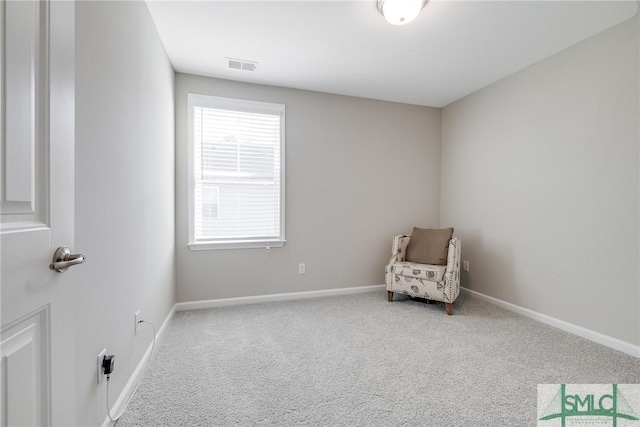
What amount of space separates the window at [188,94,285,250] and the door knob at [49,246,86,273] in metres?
2.32

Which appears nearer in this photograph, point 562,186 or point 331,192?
point 562,186

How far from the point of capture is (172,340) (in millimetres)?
2240

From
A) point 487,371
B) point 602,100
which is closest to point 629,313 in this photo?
point 487,371

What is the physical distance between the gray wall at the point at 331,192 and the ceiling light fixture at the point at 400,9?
4.84ft

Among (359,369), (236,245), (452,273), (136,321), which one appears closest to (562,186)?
(452,273)

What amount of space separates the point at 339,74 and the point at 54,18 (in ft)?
8.39

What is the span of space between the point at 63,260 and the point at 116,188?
85 centimetres

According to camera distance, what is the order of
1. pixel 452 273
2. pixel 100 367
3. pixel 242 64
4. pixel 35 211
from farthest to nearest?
pixel 452 273, pixel 242 64, pixel 100 367, pixel 35 211

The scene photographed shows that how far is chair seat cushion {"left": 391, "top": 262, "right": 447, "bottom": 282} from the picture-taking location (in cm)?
286

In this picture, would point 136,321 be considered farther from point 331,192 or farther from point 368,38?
point 368,38

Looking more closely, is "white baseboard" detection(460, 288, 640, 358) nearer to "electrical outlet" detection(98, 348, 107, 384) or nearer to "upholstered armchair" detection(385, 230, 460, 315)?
"upholstered armchair" detection(385, 230, 460, 315)

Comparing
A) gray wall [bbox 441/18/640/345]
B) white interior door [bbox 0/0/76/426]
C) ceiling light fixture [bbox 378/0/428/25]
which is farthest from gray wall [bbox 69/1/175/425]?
gray wall [bbox 441/18/640/345]

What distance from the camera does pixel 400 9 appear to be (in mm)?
1874

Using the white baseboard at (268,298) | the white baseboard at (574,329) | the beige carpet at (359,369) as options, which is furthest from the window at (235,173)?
the white baseboard at (574,329)
